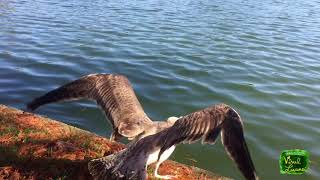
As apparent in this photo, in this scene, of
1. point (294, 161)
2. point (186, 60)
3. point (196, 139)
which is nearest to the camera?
point (196, 139)

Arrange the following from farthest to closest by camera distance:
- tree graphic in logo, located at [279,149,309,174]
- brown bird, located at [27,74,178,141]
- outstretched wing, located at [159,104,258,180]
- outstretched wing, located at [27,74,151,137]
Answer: tree graphic in logo, located at [279,149,309,174]
outstretched wing, located at [27,74,151,137]
brown bird, located at [27,74,178,141]
outstretched wing, located at [159,104,258,180]

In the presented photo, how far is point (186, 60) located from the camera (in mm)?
16359

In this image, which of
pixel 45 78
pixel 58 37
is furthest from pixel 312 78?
pixel 58 37

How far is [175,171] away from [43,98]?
8.09 feet

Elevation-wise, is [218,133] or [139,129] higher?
[218,133]

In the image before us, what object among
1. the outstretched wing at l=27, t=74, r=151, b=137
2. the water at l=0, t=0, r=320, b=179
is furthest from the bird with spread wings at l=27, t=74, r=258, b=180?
the water at l=0, t=0, r=320, b=179

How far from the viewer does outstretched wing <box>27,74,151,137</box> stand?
6.83 metres

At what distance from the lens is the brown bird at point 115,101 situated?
262 inches

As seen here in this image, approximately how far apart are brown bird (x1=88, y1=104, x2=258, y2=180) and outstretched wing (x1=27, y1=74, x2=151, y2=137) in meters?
0.65

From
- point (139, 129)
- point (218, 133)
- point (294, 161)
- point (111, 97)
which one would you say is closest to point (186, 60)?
point (111, 97)

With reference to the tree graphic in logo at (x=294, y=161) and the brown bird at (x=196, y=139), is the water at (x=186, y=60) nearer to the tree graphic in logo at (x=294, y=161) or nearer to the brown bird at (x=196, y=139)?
the tree graphic in logo at (x=294, y=161)

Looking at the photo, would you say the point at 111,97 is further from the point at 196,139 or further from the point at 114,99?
the point at 196,139

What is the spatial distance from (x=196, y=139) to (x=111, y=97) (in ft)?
6.46

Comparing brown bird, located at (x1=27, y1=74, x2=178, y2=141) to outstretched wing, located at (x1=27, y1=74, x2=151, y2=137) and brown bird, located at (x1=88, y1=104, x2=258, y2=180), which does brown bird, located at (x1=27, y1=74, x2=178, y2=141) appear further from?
brown bird, located at (x1=88, y1=104, x2=258, y2=180)
